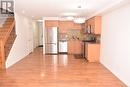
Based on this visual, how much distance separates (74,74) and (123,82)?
163 cm

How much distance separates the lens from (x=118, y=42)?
510cm

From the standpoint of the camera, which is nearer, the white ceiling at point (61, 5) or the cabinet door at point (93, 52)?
the white ceiling at point (61, 5)

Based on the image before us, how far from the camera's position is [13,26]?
270 inches

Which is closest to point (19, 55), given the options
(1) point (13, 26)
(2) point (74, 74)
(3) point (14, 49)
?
(3) point (14, 49)

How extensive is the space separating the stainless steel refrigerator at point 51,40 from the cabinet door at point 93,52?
2960 millimetres

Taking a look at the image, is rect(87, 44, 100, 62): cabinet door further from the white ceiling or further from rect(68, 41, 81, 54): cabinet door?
rect(68, 41, 81, 54): cabinet door

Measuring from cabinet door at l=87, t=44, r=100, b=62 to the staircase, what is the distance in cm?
355

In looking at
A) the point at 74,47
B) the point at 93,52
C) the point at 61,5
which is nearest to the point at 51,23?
the point at 74,47

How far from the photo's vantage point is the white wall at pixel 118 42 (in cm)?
443

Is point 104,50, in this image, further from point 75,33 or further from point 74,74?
point 75,33

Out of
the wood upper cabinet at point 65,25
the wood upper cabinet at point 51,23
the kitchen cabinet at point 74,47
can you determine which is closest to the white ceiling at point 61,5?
the wood upper cabinet at point 51,23

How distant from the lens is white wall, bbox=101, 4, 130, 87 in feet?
14.5

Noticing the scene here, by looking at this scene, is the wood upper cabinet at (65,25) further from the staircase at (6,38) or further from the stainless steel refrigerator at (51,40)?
the staircase at (6,38)

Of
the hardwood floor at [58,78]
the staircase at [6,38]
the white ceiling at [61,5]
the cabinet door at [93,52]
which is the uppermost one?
the white ceiling at [61,5]
